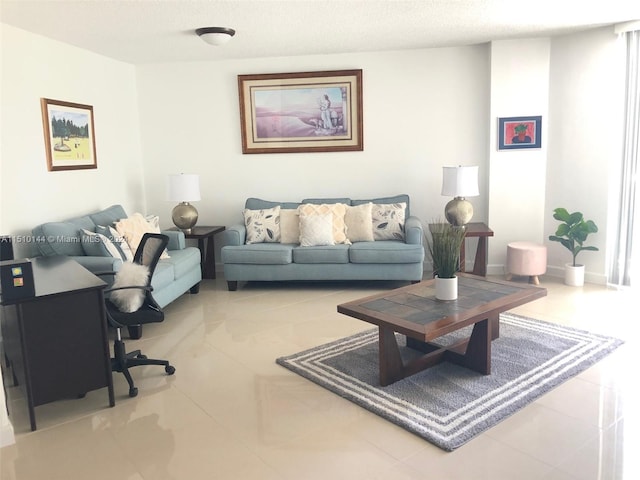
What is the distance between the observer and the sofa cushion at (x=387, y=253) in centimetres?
546

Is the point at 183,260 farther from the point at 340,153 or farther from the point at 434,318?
the point at 434,318

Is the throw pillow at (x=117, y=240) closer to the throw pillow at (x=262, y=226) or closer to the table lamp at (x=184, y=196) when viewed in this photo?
the table lamp at (x=184, y=196)

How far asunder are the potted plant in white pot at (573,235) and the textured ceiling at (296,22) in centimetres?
183

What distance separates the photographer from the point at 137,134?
653cm

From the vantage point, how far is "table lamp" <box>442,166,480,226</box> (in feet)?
18.0

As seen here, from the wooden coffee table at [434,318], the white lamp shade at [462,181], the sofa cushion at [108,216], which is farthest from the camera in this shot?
the white lamp shade at [462,181]

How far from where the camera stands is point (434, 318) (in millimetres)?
3295

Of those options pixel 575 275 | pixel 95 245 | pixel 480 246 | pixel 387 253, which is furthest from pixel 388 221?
pixel 95 245

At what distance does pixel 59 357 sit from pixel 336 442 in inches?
64.2

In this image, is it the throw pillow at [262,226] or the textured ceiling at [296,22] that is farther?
the throw pillow at [262,226]

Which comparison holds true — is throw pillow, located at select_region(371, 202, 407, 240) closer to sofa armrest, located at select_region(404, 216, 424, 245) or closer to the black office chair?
sofa armrest, located at select_region(404, 216, 424, 245)

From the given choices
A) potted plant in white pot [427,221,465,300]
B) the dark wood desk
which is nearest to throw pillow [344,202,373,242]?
potted plant in white pot [427,221,465,300]

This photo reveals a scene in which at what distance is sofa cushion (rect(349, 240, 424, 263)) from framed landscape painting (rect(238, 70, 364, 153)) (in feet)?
4.65

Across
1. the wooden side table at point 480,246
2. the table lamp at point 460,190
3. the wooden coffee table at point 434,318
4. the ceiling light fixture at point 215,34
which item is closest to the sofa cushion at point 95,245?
the ceiling light fixture at point 215,34
